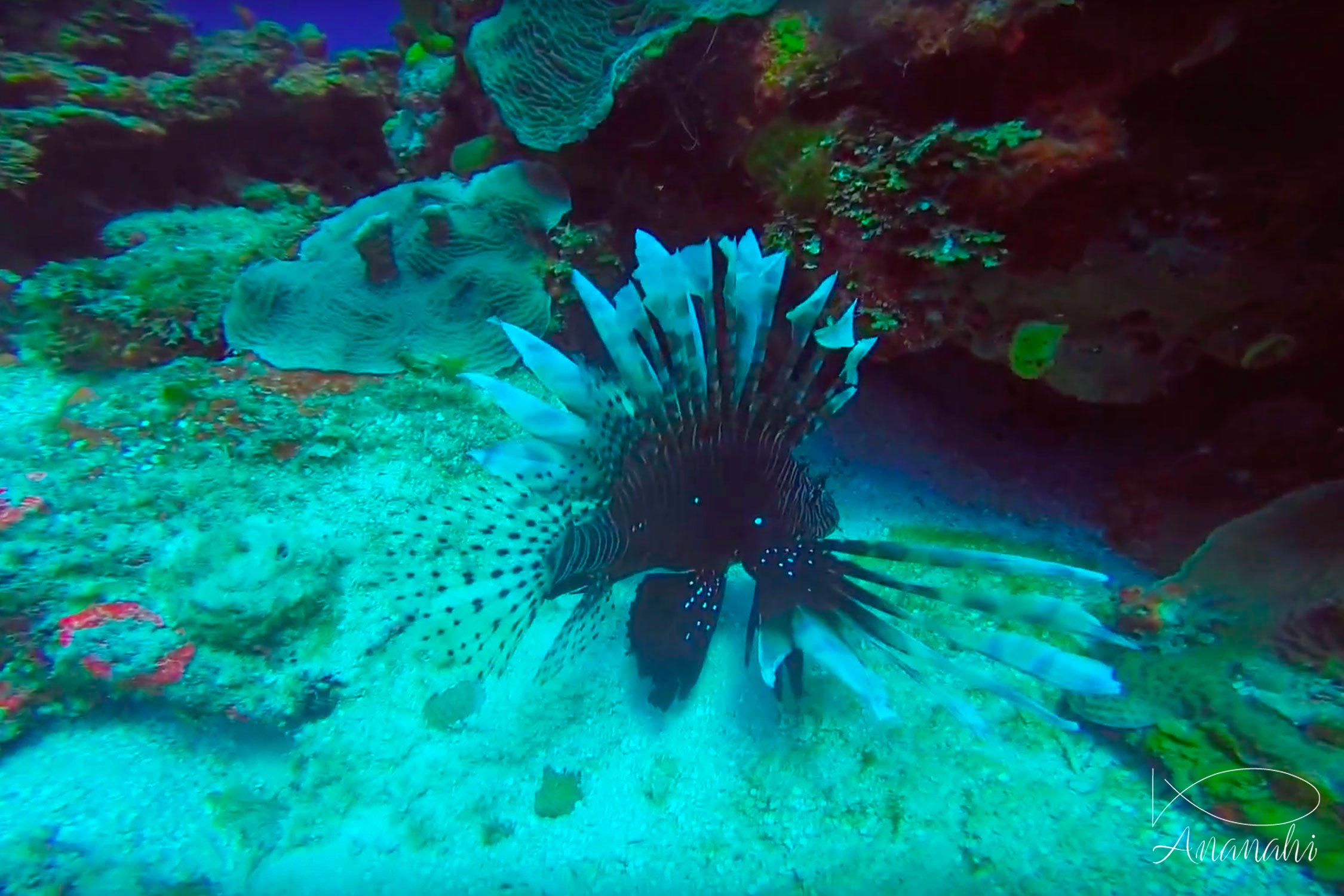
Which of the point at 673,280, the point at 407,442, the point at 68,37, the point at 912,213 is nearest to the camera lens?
the point at 673,280

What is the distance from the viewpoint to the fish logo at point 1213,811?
5.99ft

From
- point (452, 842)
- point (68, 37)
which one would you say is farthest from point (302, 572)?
point (68, 37)

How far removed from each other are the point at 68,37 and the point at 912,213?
7185mm

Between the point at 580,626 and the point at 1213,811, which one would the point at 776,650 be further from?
the point at 1213,811

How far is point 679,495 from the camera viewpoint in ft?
8.00

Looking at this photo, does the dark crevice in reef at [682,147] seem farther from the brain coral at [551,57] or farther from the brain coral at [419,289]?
the brain coral at [419,289]

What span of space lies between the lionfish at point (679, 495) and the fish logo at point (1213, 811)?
53 centimetres

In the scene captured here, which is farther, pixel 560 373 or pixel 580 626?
pixel 580 626

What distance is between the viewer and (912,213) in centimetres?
260

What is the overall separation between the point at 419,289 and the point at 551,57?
1.51 m

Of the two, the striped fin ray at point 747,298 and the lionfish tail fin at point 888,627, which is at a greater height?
the striped fin ray at point 747,298

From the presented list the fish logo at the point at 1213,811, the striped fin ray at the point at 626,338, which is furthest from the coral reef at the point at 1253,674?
the striped fin ray at the point at 626,338

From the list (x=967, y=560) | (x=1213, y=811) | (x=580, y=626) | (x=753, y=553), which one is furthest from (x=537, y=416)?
(x=1213, y=811)

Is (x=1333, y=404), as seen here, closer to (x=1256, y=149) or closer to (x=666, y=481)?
(x=1256, y=149)
